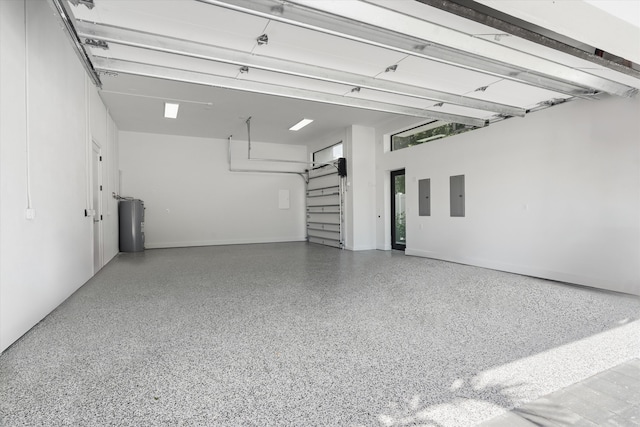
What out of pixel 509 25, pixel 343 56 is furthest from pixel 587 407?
pixel 343 56

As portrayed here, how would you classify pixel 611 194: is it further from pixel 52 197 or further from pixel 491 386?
pixel 52 197

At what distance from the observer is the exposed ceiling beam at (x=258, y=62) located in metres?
3.09

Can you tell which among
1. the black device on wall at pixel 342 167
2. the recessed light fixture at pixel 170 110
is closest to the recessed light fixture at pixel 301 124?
the black device on wall at pixel 342 167

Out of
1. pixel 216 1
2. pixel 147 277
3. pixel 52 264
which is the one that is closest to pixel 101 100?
pixel 147 277

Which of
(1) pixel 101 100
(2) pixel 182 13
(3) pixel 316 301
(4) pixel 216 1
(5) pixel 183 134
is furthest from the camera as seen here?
(5) pixel 183 134

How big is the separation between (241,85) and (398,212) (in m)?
5.65

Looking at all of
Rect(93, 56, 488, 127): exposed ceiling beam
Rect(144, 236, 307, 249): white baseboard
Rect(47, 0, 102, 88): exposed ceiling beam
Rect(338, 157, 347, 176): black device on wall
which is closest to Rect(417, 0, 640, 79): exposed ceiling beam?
Rect(93, 56, 488, 127): exposed ceiling beam

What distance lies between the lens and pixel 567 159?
499 cm

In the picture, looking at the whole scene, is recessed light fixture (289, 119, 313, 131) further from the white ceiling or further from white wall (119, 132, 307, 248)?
the white ceiling

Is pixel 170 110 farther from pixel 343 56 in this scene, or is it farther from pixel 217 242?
pixel 343 56

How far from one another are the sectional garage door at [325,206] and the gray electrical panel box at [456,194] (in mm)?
→ 3272

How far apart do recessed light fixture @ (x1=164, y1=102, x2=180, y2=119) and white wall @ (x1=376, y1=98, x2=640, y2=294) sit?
562 cm

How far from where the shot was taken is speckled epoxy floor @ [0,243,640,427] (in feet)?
5.84

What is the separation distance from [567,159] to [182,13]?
5.32 metres
